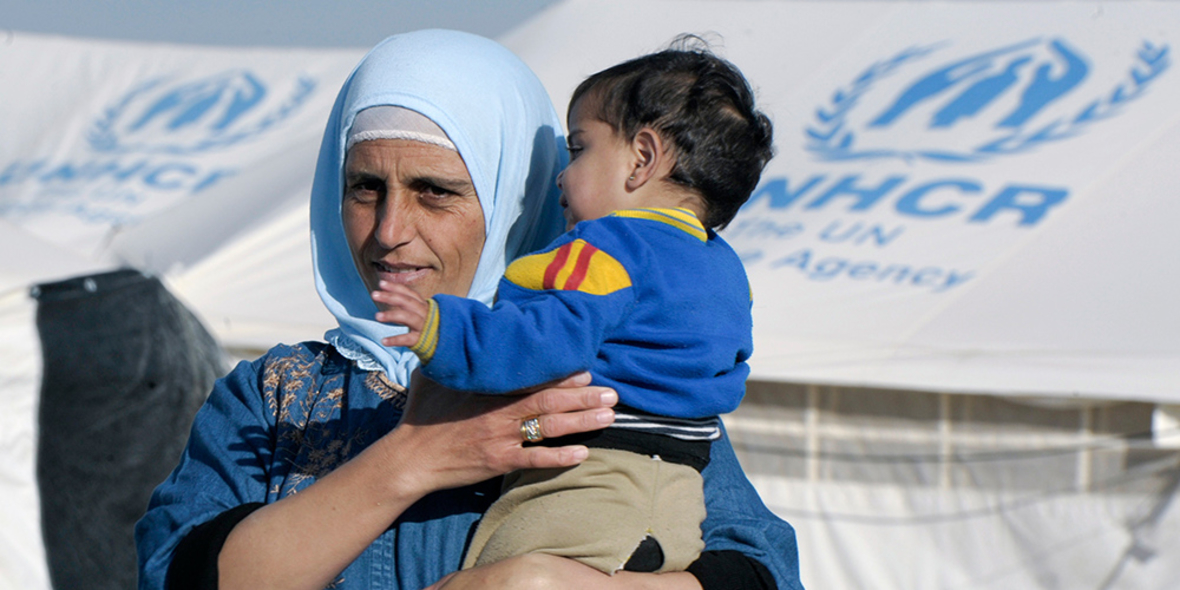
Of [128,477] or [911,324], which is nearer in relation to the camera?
[128,477]

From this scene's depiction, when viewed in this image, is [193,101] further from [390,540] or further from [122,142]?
[390,540]

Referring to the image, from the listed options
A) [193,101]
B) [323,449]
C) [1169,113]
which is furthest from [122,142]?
[323,449]

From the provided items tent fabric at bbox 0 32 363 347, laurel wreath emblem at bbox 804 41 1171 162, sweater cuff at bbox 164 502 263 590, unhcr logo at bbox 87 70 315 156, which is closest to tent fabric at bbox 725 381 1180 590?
laurel wreath emblem at bbox 804 41 1171 162

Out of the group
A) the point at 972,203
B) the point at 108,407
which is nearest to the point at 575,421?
the point at 108,407

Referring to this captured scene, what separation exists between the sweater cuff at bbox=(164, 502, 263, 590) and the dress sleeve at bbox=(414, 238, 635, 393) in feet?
1.06

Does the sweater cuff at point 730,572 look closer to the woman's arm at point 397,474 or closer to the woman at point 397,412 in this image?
the woman at point 397,412

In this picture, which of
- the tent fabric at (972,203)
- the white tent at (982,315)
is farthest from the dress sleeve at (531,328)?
the white tent at (982,315)

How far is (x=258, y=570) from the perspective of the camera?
1.13 meters

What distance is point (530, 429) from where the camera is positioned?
114 cm

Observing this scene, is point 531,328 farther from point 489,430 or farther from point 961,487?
point 961,487

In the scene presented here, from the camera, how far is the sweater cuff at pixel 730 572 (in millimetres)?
1188

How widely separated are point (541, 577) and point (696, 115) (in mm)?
637

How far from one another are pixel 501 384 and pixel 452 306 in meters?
0.09

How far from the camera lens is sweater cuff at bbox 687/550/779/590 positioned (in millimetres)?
1188
